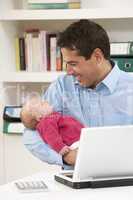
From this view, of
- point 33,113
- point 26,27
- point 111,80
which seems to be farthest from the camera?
point 26,27

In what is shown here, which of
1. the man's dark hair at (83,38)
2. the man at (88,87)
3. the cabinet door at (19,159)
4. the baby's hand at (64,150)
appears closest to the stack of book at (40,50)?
the cabinet door at (19,159)

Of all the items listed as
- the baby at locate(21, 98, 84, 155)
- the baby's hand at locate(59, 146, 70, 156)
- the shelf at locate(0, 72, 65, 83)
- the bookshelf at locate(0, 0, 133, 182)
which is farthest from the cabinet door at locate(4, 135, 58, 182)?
the baby's hand at locate(59, 146, 70, 156)

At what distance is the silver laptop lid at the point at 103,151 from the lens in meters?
1.79

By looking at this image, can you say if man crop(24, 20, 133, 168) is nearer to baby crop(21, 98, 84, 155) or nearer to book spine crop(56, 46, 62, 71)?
baby crop(21, 98, 84, 155)

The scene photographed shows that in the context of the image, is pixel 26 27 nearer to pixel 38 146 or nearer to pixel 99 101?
pixel 99 101

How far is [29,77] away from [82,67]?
4.08 ft

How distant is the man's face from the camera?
2.41 m

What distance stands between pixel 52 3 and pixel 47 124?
139cm

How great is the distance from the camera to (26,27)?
3920mm

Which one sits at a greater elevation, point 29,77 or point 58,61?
point 58,61

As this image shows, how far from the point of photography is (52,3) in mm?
3525

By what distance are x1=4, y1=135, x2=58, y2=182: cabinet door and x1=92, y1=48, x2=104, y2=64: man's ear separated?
1.39 meters

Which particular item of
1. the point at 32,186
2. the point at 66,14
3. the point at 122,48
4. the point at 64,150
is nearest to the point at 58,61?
the point at 66,14

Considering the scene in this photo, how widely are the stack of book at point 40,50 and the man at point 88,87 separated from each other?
3.73 feet
